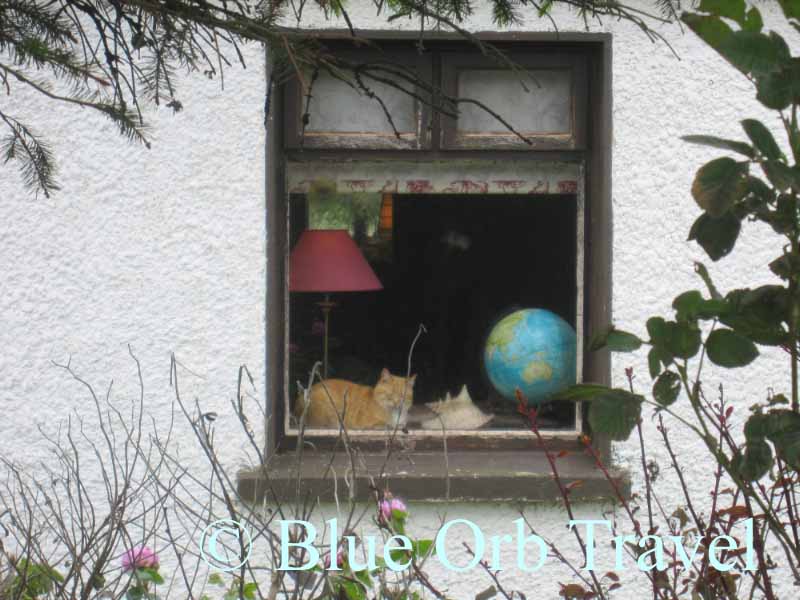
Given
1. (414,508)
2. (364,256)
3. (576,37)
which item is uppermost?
(576,37)

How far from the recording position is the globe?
13.9ft

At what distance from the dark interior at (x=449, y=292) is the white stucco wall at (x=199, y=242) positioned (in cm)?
31

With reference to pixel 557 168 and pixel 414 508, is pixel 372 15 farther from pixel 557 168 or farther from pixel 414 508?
pixel 414 508

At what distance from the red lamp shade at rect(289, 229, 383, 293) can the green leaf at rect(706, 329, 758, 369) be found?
275 cm

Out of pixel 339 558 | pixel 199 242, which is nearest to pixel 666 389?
pixel 339 558

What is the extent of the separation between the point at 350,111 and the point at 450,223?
21.6 inches

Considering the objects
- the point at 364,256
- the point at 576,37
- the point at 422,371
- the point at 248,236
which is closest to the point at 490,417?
the point at 422,371

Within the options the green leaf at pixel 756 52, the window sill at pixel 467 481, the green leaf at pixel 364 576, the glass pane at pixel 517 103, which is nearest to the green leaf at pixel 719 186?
the green leaf at pixel 756 52

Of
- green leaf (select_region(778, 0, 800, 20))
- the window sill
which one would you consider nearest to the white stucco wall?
the window sill

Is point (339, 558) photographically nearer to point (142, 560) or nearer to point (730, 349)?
point (142, 560)

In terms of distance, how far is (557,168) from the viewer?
424 cm

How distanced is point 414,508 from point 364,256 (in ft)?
3.12

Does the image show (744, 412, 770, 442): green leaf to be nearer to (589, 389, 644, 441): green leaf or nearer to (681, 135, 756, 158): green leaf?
(589, 389, 644, 441): green leaf

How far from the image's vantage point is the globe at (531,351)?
4.25m
